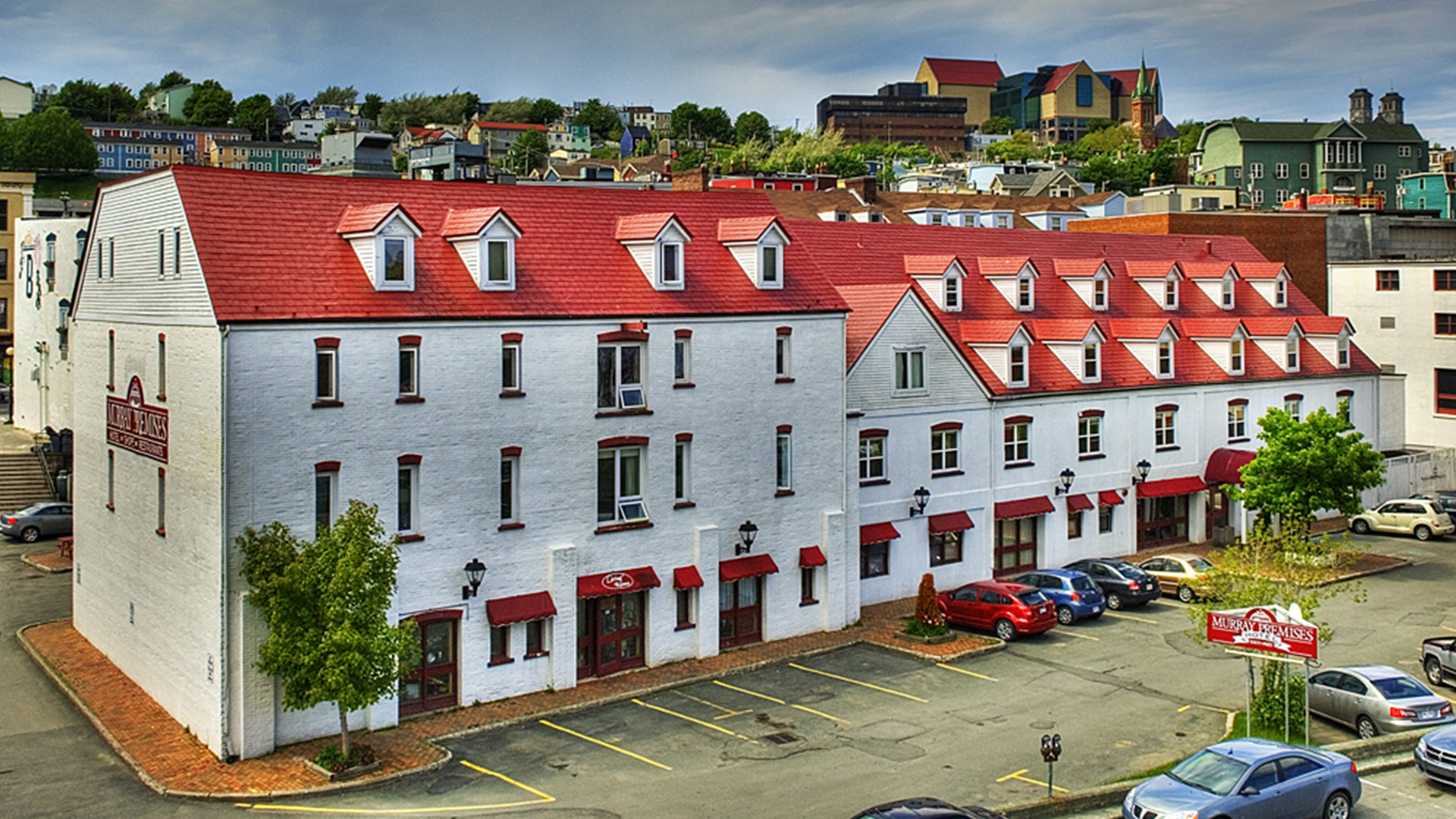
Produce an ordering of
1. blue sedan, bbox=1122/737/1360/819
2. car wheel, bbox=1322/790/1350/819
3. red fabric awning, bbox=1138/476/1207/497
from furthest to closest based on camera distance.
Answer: red fabric awning, bbox=1138/476/1207/497 < car wheel, bbox=1322/790/1350/819 < blue sedan, bbox=1122/737/1360/819

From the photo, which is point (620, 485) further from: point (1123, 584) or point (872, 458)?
point (1123, 584)

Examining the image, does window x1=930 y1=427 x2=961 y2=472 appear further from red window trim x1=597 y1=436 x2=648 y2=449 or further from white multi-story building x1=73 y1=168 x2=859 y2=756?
red window trim x1=597 y1=436 x2=648 y2=449

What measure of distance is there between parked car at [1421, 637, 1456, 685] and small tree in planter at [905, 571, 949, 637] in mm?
12352

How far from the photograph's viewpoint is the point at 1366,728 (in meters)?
29.6

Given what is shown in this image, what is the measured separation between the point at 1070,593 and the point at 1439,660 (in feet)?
33.0

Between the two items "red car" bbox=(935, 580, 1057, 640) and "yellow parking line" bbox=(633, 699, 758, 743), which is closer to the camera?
"yellow parking line" bbox=(633, 699, 758, 743)

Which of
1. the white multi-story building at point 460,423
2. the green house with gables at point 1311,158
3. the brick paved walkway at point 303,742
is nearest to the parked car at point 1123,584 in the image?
the brick paved walkway at point 303,742

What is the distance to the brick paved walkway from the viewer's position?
2762 centimetres

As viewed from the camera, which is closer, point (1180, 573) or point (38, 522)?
point (1180, 573)

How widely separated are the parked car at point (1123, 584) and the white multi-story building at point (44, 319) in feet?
151

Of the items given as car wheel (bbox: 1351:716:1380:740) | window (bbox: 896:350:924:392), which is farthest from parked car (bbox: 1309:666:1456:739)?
→ window (bbox: 896:350:924:392)

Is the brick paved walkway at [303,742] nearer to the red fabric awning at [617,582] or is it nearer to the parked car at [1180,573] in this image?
the red fabric awning at [617,582]

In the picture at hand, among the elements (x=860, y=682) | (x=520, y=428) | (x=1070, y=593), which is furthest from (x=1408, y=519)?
(x=520, y=428)

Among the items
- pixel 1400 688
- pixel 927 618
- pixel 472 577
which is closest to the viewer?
pixel 1400 688
